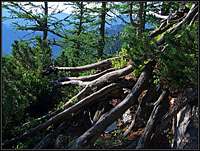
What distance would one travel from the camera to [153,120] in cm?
419

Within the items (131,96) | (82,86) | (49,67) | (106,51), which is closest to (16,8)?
(106,51)

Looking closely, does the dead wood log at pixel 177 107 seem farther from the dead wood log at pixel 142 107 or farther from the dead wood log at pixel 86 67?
the dead wood log at pixel 86 67

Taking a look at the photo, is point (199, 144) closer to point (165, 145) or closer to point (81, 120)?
point (165, 145)

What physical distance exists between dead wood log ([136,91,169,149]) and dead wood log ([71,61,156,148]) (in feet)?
0.74

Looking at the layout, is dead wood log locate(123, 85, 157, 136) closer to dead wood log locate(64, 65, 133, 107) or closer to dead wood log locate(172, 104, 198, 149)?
dead wood log locate(64, 65, 133, 107)

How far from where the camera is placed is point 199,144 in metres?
3.70

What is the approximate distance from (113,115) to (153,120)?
0.41 meters

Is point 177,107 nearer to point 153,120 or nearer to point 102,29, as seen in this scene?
point 153,120

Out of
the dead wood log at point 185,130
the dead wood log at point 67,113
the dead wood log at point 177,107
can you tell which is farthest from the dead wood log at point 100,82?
the dead wood log at point 185,130

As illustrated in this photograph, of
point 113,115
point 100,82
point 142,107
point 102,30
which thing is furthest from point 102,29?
point 113,115

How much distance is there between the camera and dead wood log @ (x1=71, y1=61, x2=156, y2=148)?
3803mm

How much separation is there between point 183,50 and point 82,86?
5.60 ft

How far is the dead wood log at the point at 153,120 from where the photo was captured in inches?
157

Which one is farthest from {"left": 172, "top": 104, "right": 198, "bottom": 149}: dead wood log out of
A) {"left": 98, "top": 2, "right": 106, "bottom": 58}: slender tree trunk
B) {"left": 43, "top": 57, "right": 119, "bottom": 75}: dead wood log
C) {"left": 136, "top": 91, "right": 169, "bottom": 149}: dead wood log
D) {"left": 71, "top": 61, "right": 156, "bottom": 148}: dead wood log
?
{"left": 98, "top": 2, "right": 106, "bottom": 58}: slender tree trunk
